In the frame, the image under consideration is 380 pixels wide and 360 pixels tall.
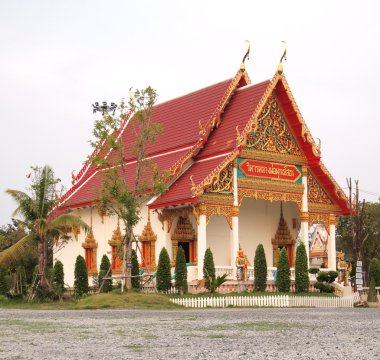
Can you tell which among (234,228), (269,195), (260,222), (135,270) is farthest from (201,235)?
(260,222)

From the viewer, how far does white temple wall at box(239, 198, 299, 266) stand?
33.7 m

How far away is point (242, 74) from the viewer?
33281 millimetres

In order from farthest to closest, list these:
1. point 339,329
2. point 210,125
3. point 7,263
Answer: point 210,125, point 7,263, point 339,329

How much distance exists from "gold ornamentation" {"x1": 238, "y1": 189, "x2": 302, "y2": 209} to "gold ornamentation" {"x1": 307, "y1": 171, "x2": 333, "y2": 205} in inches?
29.9

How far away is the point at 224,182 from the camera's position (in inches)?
1170

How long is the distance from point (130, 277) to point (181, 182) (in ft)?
16.5

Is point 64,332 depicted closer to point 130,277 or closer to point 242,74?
point 130,277

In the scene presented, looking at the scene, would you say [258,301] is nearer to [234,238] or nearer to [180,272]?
[180,272]

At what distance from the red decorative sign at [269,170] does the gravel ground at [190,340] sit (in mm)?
15752

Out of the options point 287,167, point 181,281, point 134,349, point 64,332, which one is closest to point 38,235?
point 181,281

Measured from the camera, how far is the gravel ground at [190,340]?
927 centimetres

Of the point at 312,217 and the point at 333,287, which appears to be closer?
the point at 333,287

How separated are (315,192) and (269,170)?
2.93 meters

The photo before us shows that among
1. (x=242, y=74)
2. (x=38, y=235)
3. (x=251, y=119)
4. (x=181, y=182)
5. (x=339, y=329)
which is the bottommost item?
(x=339, y=329)
